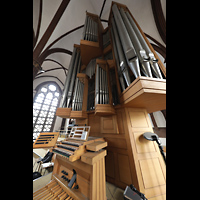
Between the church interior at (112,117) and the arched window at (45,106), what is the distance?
4130 millimetres

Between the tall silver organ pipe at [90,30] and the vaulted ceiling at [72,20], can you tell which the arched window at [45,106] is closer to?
the vaulted ceiling at [72,20]

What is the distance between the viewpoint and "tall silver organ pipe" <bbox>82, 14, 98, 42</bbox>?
3614 millimetres

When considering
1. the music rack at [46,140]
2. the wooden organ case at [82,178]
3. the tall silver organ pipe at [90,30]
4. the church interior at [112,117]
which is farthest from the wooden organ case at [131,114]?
the tall silver organ pipe at [90,30]

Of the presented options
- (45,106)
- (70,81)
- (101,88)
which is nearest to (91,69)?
(70,81)

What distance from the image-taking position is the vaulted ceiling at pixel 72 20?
140 inches

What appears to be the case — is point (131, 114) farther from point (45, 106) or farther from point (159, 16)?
point (45, 106)

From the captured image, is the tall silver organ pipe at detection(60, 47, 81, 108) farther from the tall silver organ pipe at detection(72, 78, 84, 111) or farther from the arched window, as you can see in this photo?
the arched window

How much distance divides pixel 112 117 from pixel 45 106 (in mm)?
9060

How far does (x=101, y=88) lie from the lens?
2234 mm

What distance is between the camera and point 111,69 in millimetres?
2984
